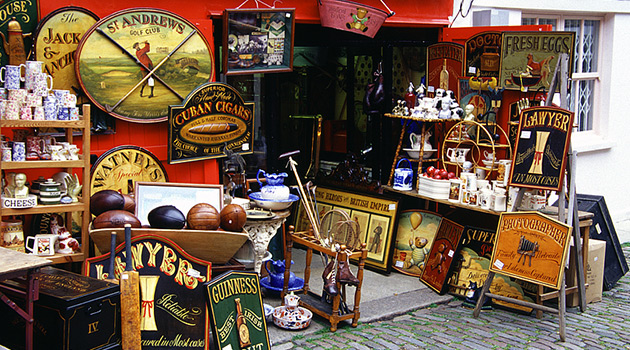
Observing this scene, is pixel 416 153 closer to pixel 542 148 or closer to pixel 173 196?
pixel 542 148

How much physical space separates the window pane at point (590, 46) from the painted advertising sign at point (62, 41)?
23.1 ft

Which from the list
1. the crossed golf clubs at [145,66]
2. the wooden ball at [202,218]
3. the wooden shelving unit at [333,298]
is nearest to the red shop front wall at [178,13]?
the crossed golf clubs at [145,66]

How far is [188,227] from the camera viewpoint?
5.77m

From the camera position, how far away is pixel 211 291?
511 cm

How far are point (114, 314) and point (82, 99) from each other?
87.7 inches

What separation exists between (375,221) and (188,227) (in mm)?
2845

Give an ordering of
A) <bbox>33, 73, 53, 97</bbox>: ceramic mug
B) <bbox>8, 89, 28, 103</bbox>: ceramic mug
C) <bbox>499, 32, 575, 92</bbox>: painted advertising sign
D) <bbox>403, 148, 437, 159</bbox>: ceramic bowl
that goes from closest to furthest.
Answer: <bbox>8, 89, 28, 103</bbox>: ceramic mug → <bbox>33, 73, 53, 97</bbox>: ceramic mug → <bbox>499, 32, 575, 92</bbox>: painted advertising sign → <bbox>403, 148, 437, 159</bbox>: ceramic bowl

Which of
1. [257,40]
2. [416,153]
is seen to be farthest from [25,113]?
[416,153]

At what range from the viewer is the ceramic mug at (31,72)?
212 inches

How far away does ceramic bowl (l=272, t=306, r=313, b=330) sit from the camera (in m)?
5.99

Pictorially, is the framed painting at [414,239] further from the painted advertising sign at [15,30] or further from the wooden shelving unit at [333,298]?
the painted advertising sign at [15,30]

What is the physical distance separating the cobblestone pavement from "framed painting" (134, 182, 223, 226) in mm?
1549

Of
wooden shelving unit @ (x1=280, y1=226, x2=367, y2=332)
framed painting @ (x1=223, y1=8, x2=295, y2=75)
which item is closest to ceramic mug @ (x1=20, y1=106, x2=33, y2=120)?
framed painting @ (x1=223, y1=8, x2=295, y2=75)

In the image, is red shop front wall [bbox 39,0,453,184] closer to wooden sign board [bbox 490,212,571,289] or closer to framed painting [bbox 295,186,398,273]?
framed painting [bbox 295,186,398,273]
